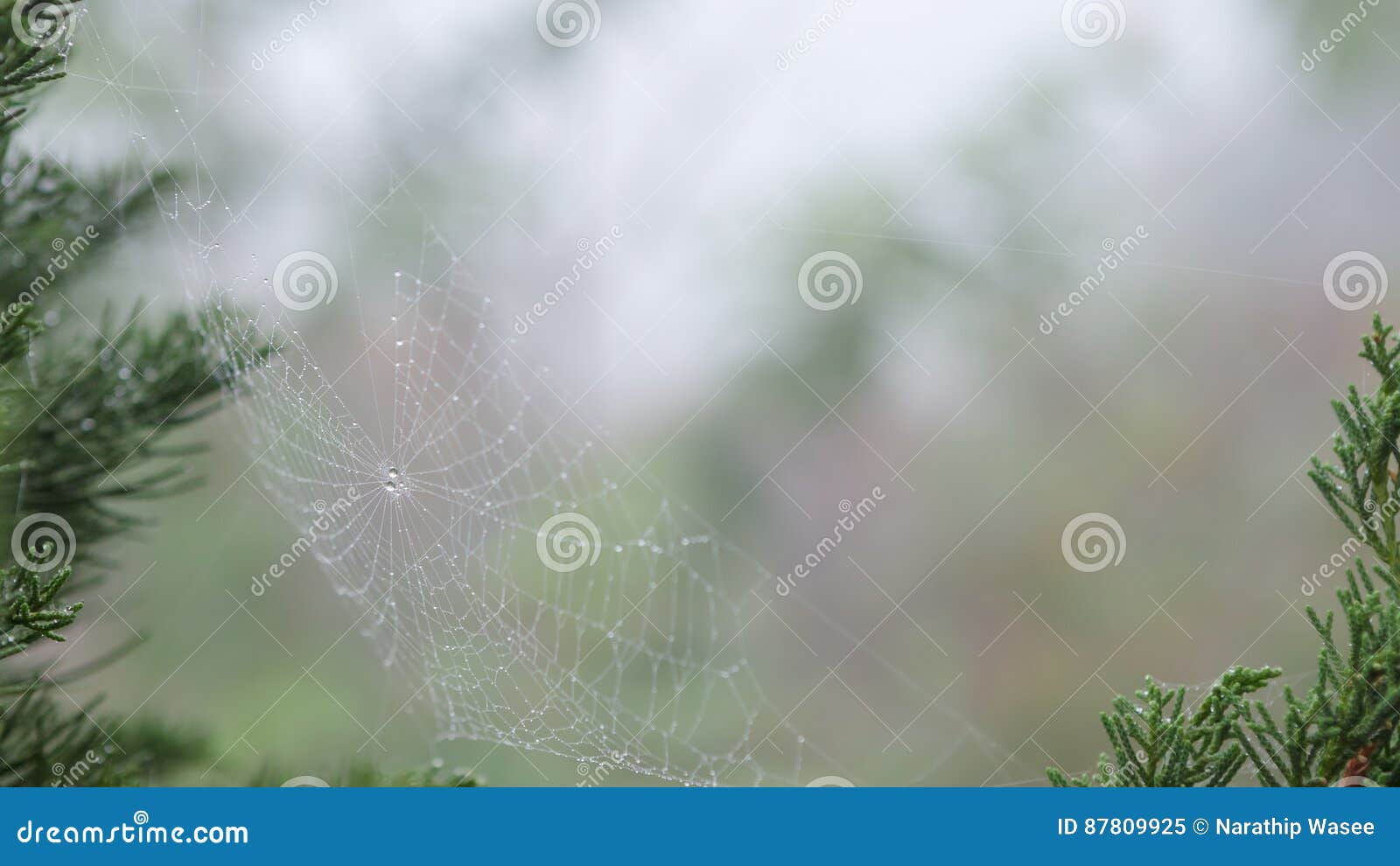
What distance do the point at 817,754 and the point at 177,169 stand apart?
163 cm

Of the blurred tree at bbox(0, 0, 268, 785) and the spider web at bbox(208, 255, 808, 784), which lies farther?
the spider web at bbox(208, 255, 808, 784)

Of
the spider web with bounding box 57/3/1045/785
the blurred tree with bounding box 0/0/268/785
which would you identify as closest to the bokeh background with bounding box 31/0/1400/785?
the spider web with bounding box 57/3/1045/785

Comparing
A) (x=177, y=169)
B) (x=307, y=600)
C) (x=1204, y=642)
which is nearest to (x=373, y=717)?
(x=307, y=600)

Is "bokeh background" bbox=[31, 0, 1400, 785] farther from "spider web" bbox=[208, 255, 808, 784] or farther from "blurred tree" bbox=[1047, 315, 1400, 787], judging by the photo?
"blurred tree" bbox=[1047, 315, 1400, 787]

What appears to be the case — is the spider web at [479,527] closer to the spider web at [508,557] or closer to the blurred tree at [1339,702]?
the spider web at [508,557]

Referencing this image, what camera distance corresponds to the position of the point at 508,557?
1.76 meters

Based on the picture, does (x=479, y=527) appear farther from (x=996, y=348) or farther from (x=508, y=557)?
(x=996, y=348)

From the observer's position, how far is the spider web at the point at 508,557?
1202mm

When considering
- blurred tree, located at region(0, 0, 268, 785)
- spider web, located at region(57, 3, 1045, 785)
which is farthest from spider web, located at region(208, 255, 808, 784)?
blurred tree, located at region(0, 0, 268, 785)

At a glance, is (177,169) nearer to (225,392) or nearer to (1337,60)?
(225,392)

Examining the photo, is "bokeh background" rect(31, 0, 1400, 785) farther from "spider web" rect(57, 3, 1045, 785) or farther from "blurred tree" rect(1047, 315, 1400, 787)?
"blurred tree" rect(1047, 315, 1400, 787)

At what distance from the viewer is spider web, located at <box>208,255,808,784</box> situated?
1.20 meters

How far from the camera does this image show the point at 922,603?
1992 mm

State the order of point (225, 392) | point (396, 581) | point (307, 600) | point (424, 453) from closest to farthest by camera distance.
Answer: point (225, 392) → point (396, 581) → point (424, 453) → point (307, 600)
